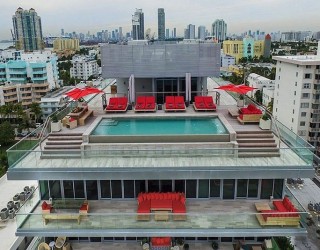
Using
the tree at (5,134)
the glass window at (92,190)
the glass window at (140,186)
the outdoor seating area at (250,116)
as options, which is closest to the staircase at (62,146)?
the glass window at (92,190)

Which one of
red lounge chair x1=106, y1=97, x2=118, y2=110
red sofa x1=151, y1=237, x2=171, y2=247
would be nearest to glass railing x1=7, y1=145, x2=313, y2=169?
red sofa x1=151, y1=237, x2=171, y2=247

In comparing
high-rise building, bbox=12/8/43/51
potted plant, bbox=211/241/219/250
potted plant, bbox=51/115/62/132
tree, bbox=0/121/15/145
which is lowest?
tree, bbox=0/121/15/145

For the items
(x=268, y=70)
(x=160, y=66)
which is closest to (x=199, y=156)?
(x=160, y=66)

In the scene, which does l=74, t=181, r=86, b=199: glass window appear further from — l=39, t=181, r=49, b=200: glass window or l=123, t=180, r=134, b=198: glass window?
l=123, t=180, r=134, b=198: glass window

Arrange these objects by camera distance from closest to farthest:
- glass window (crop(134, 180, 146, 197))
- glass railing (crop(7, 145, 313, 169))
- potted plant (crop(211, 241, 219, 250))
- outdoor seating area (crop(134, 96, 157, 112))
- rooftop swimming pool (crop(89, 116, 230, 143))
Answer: glass railing (crop(7, 145, 313, 169)), potted plant (crop(211, 241, 219, 250)), glass window (crop(134, 180, 146, 197)), rooftop swimming pool (crop(89, 116, 230, 143)), outdoor seating area (crop(134, 96, 157, 112))

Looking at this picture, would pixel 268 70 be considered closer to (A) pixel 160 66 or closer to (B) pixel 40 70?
(B) pixel 40 70

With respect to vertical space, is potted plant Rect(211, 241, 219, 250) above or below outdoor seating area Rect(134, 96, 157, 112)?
below
